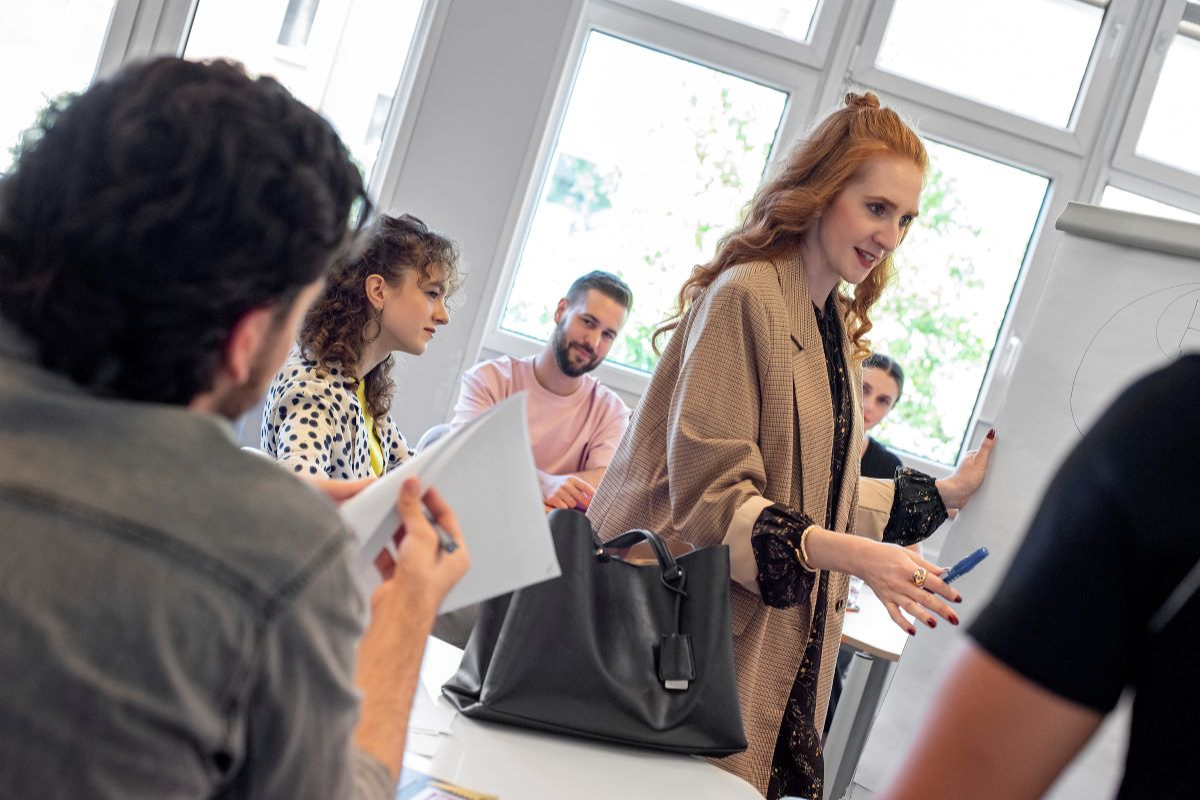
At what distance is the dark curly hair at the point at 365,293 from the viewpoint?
8.34ft

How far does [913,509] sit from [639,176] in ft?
9.27

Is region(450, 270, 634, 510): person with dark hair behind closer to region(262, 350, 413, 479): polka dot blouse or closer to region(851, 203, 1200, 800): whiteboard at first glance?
region(262, 350, 413, 479): polka dot blouse

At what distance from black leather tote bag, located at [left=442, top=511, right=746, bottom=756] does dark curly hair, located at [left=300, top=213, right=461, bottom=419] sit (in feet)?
3.78

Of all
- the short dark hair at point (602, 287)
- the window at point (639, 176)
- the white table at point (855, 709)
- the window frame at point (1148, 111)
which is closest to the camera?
the white table at point (855, 709)

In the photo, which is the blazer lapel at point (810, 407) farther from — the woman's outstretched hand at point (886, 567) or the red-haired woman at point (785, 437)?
the woman's outstretched hand at point (886, 567)

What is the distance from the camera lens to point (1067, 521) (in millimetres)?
644

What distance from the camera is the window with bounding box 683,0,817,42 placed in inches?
186

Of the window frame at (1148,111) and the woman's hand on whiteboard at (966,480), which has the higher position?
the window frame at (1148,111)

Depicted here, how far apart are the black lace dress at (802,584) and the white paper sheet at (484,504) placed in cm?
54

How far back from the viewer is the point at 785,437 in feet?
5.86

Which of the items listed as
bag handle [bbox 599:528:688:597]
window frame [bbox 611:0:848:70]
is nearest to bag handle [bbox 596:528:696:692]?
bag handle [bbox 599:528:688:597]

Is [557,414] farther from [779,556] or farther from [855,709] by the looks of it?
[779,556]

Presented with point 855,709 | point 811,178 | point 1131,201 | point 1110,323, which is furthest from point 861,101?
point 1131,201

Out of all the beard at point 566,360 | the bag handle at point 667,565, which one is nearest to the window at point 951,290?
the beard at point 566,360
